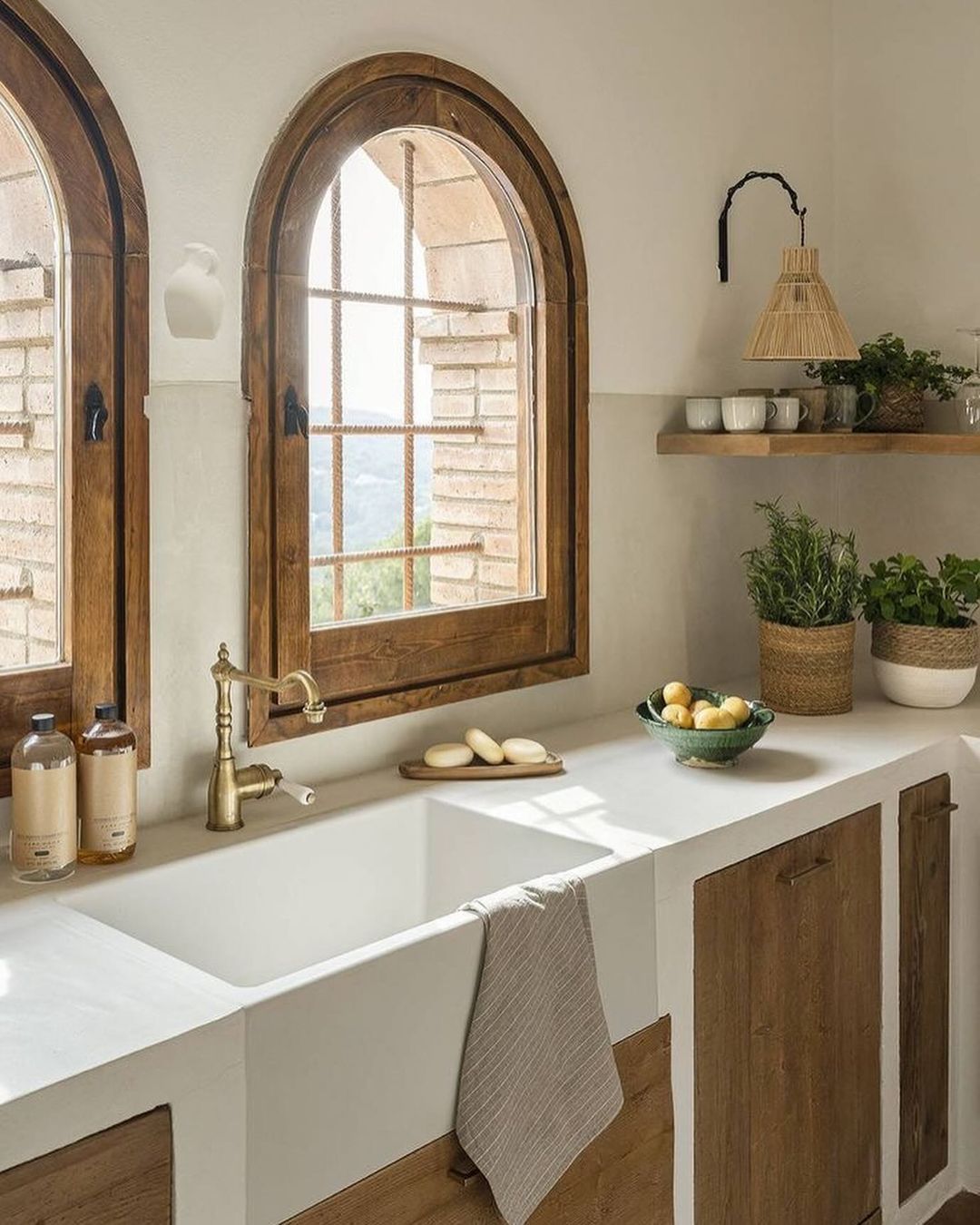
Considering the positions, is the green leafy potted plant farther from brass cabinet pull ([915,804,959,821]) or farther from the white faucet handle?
the white faucet handle

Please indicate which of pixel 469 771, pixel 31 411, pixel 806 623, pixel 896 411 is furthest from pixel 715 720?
pixel 31 411

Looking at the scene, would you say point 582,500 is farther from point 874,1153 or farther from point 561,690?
point 874,1153

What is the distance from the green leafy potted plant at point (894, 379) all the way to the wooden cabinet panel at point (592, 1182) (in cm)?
156

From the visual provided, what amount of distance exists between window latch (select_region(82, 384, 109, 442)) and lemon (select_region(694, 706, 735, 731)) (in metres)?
1.05

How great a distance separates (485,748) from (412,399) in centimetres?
60

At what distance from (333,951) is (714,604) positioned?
4.15ft

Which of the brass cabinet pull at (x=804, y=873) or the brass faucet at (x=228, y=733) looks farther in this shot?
the brass cabinet pull at (x=804, y=873)

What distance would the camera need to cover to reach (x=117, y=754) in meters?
1.74

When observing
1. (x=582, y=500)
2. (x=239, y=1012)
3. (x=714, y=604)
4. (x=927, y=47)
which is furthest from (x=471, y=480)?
(x=927, y=47)

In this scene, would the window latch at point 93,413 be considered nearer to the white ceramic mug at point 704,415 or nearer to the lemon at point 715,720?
the lemon at point 715,720

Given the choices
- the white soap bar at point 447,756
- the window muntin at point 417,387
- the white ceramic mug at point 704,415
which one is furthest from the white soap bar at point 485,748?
the white ceramic mug at point 704,415

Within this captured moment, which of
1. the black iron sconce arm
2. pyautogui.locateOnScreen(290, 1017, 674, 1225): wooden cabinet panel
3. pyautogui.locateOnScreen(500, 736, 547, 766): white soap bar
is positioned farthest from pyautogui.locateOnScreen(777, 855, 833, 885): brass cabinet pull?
the black iron sconce arm

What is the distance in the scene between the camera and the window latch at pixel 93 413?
1.78 m

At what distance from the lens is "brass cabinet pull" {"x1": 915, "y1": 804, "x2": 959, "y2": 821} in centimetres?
237
